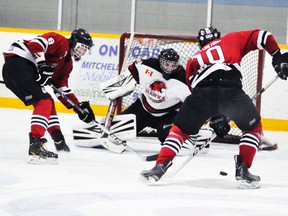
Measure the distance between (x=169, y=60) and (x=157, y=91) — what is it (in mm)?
330

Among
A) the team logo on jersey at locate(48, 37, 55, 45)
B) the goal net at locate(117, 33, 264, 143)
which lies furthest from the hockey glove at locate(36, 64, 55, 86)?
the goal net at locate(117, 33, 264, 143)

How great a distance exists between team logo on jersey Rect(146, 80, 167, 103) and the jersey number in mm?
1365

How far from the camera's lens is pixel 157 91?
18.7 feet

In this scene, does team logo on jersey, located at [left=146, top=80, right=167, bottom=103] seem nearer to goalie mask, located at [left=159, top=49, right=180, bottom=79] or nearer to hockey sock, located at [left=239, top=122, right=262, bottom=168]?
goalie mask, located at [left=159, top=49, right=180, bottom=79]

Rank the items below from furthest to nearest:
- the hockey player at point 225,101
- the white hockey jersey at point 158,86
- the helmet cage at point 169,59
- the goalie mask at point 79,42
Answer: the white hockey jersey at point 158,86 → the helmet cage at point 169,59 → the goalie mask at point 79,42 → the hockey player at point 225,101

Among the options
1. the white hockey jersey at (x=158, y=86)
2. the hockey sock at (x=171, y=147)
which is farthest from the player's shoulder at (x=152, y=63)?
the hockey sock at (x=171, y=147)

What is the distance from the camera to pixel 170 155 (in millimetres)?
4246

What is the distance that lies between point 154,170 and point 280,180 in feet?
2.71

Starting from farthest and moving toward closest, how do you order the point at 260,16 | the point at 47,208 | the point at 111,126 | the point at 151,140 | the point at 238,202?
the point at 260,16, the point at 151,140, the point at 111,126, the point at 238,202, the point at 47,208

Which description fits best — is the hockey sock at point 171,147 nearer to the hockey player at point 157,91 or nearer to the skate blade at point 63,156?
the skate blade at point 63,156

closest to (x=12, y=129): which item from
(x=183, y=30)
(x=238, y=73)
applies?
(x=183, y=30)

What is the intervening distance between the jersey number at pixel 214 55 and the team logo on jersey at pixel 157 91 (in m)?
1.37

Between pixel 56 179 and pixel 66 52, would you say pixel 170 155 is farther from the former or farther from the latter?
pixel 66 52

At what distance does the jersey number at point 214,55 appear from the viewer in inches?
168
